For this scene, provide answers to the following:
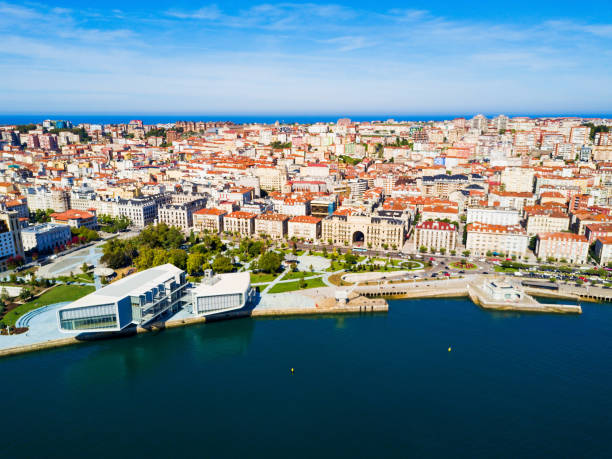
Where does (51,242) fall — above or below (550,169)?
below

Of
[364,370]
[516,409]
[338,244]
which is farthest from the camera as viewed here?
[338,244]

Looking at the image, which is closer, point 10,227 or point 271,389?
point 271,389

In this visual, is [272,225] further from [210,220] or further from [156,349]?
[156,349]

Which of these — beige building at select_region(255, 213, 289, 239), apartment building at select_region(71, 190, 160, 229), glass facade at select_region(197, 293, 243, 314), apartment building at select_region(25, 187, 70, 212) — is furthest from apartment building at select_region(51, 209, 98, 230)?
glass facade at select_region(197, 293, 243, 314)

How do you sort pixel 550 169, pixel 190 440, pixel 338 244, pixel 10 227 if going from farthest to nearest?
1. pixel 550 169
2. pixel 338 244
3. pixel 10 227
4. pixel 190 440

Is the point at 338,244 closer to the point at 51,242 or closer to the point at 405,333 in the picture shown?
the point at 405,333

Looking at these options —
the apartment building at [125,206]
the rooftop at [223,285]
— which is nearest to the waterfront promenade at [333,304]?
the rooftop at [223,285]

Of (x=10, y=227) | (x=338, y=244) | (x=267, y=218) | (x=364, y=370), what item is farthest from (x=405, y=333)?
(x=10, y=227)
